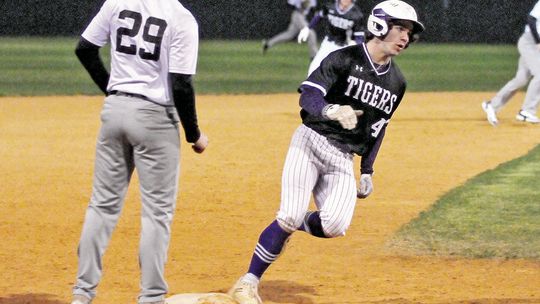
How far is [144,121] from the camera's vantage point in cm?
556

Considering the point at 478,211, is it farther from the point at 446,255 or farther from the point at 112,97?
the point at 112,97

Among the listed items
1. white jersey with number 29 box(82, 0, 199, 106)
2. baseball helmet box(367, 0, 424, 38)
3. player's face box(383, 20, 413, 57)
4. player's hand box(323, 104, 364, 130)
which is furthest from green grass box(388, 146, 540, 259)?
white jersey with number 29 box(82, 0, 199, 106)

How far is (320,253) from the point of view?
8.00m

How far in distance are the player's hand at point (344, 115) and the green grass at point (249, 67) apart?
1376 cm

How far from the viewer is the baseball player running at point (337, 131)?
6230 millimetres

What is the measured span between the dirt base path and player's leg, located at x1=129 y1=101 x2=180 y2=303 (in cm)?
89

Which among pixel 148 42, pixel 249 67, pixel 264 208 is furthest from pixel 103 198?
pixel 249 67

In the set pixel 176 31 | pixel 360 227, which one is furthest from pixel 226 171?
pixel 176 31

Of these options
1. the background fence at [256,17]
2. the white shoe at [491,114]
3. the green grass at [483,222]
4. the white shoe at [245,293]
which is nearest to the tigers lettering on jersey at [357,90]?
the white shoe at [245,293]

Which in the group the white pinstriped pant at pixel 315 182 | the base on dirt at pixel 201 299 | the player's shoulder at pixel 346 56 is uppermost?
the player's shoulder at pixel 346 56

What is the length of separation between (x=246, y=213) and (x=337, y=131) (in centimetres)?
317

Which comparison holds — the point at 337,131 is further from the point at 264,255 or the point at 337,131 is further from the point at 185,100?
the point at 185,100

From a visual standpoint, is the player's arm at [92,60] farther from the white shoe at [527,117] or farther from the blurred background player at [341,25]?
the white shoe at [527,117]

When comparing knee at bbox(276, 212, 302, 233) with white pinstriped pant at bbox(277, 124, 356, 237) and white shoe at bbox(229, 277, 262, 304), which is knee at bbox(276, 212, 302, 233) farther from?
white shoe at bbox(229, 277, 262, 304)
